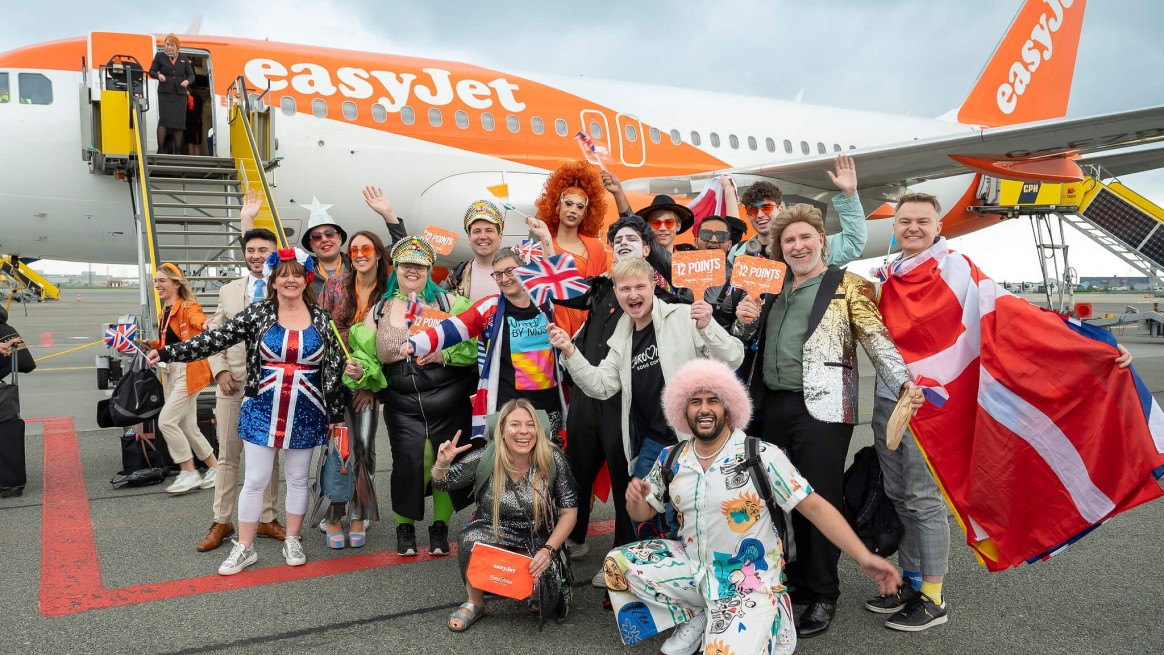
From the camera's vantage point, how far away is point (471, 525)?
353cm

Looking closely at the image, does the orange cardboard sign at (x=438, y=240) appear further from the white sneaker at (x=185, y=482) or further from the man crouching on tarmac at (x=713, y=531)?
the white sneaker at (x=185, y=482)

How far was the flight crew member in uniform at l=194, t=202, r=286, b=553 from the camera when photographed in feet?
14.4

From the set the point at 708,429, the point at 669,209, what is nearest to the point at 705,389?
the point at 708,429

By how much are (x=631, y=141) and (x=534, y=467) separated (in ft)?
29.6

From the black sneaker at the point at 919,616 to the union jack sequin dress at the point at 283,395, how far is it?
2.99 metres

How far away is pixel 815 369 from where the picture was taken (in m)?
3.27

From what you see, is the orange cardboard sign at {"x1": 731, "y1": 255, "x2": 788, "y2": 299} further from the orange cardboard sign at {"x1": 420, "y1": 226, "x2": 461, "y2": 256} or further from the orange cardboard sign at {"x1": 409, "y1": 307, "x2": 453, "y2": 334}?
the orange cardboard sign at {"x1": 420, "y1": 226, "x2": 461, "y2": 256}

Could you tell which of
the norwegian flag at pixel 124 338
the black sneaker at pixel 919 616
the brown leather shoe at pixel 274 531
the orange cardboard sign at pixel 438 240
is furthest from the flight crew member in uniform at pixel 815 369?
the norwegian flag at pixel 124 338

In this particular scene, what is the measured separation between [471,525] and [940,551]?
209 cm

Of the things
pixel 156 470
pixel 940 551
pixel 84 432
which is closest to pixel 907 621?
pixel 940 551

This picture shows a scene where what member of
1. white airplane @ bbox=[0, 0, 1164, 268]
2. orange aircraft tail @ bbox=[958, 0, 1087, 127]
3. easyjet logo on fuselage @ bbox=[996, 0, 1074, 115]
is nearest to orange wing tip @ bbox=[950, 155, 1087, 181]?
white airplane @ bbox=[0, 0, 1164, 268]

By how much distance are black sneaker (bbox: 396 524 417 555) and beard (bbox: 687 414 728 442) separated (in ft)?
6.49

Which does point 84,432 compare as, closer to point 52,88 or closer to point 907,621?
point 52,88

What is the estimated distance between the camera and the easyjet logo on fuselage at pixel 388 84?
9281 mm
